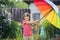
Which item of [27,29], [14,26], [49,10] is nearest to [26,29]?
[27,29]

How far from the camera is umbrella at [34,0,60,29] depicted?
24.3ft

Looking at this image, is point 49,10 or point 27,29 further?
point 27,29

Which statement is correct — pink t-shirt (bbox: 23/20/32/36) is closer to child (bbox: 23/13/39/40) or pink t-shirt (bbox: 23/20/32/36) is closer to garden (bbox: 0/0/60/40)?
child (bbox: 23/13/39/40)

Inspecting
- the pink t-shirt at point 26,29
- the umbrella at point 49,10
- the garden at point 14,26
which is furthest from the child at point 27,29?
the umbrella at point 49,10

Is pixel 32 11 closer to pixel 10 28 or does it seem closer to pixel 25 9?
pixel 25 9

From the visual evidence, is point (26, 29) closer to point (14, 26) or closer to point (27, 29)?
point (27, 29)

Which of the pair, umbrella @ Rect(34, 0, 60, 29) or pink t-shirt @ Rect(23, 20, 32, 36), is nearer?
umbrella @ Rect(34, 0, 60, 29)

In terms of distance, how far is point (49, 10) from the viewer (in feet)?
24.5

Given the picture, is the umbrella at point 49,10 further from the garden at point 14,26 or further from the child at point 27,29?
the child at point 27,29

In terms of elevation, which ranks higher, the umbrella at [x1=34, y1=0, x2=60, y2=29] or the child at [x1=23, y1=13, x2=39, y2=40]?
the umbrella at [x1=34, y1=0, x2=60, y2=29]

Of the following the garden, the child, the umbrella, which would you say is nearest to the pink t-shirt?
the child

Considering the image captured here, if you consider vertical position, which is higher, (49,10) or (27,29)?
(49,10)

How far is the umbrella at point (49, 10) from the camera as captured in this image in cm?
741

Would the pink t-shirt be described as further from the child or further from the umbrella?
the umbrella
